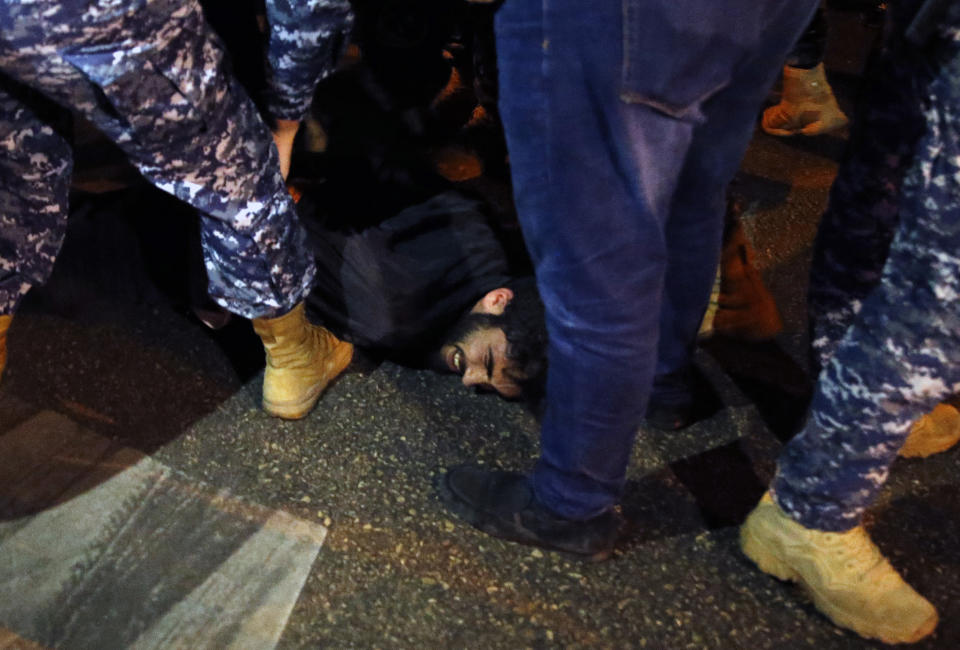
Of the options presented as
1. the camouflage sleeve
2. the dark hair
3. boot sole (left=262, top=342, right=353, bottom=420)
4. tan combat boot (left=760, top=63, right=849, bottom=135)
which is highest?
the camouflage sleeve

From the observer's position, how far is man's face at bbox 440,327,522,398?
5.59 feet

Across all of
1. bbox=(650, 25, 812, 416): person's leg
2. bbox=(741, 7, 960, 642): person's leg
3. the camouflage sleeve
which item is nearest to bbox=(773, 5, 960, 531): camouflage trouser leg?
bbox=(741, 7, 960, 642): person's leg

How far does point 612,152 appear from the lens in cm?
97

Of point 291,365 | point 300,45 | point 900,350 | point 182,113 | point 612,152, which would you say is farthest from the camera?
point 291,365

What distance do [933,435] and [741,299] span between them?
46cm

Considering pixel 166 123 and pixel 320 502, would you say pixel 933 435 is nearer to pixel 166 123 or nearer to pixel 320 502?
pixel 320 502

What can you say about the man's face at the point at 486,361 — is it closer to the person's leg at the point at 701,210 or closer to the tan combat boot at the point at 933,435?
the person's leg at the point at 701,210

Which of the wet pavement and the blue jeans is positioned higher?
the blue jeans

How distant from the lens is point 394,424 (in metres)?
1.67

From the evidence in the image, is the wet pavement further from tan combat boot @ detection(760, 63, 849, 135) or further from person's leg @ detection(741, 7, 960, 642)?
tan combat boot @ detection(760, 63, 849, 135)

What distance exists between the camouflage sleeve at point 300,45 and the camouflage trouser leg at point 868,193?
0.81 meters

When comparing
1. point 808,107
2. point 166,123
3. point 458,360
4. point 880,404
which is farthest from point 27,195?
point 808,107

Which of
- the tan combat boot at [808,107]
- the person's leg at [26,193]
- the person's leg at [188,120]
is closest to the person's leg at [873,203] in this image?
the person's leg at [188,120]

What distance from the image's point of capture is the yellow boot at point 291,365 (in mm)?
1626
